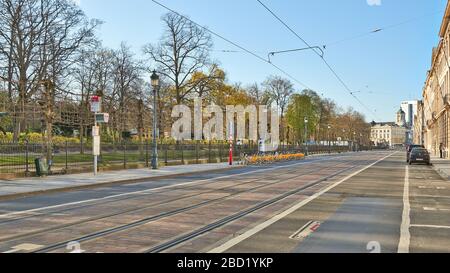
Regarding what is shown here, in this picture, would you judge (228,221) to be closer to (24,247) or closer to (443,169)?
(24,247)

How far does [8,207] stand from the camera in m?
12.6

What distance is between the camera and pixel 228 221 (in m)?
10.1

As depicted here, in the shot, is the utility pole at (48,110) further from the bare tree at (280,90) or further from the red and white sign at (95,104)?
the bare tree at (280,90)

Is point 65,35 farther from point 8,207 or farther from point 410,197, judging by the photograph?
point 410,197

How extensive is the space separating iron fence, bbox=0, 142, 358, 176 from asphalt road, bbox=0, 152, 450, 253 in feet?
20.5

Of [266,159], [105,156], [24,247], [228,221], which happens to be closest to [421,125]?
[266,159]

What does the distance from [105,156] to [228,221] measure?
22812 millimetres

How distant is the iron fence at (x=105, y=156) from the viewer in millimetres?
20984

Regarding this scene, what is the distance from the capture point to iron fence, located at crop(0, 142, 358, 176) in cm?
2098

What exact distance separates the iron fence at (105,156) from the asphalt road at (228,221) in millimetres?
6241

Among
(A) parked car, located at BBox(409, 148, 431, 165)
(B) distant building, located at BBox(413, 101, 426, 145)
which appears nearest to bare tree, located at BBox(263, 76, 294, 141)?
(B) distant building, located at BBox(413, 101, 426, 145)

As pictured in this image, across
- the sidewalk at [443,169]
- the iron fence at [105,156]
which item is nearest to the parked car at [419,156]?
the sidewalk at [443,169]

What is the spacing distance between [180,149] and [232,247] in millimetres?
29664
